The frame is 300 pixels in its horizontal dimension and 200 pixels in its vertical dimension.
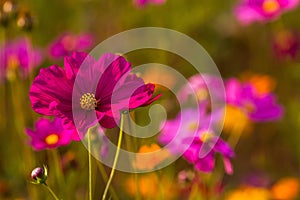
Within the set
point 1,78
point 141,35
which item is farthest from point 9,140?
point 141,35

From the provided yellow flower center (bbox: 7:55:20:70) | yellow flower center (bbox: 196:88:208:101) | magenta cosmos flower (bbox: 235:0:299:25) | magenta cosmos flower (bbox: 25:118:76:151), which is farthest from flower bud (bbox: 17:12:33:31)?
magenta cosmos flower (bbox: 235:0:299:25)

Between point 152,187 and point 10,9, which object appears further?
point 152,187

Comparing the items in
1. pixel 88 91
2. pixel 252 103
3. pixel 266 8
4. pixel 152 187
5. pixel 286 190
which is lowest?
pixel 286 190

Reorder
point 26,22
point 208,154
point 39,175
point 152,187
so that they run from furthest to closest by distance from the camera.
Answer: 1. point 152,187
2. point 26,22
3. point 208,154
4. point 39,175

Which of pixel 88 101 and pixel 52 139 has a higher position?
pixel 88 101

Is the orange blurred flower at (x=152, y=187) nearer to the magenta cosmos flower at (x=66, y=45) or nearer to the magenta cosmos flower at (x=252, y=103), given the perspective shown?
the magenta cosmos flower at (x=252, y=103)

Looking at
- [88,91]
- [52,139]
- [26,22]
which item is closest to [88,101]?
[88,91]

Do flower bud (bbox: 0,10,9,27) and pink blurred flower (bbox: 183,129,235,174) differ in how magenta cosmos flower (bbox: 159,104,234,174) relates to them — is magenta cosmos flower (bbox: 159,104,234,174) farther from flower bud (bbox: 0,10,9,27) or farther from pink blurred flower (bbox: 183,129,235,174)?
flower bud (bbox: 0,10,9,27)

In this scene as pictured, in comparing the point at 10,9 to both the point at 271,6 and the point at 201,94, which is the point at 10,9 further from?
the point at 271,6
